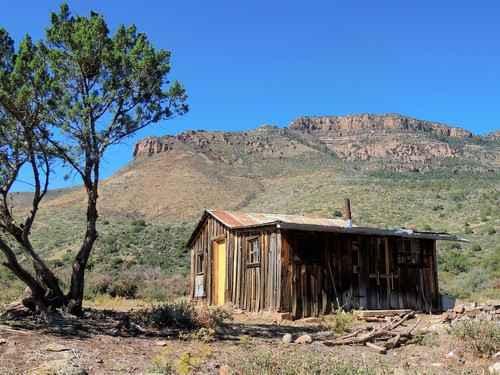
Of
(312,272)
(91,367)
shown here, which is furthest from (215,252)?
(91,367)

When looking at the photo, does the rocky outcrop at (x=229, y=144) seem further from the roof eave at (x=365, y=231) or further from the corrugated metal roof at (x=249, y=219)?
the roof eave at (x=365, y=231)

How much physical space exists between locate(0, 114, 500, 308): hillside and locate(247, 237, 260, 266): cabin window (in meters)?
8.13

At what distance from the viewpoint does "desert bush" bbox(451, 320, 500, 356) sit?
861 cm

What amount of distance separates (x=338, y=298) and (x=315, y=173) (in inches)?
1735

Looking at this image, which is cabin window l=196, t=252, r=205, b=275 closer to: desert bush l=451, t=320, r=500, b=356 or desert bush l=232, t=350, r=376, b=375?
desert bush l=451, t=320, r=500, b=356

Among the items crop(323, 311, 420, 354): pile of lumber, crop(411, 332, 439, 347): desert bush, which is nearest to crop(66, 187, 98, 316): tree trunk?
crop(323, 311, 420, 354): pile of lumber

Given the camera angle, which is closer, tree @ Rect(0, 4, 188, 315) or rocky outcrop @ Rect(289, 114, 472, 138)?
tree @ Rect(0, 4, 188, 315)

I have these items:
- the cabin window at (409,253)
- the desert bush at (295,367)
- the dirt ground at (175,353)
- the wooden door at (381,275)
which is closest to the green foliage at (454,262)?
the cabin window at (409,253)

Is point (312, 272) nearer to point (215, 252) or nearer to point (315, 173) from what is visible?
point (215, 252)

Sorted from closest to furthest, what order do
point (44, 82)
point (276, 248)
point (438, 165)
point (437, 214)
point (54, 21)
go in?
point (44, 82), point (54, 21), point (276, 248), point (437, 214), point (438, 165)

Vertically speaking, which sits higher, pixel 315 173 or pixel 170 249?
pixel 315 173

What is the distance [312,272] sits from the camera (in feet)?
54.0

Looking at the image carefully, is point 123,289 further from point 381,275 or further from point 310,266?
point 381,275

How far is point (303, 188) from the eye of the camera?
5412 centimetres
